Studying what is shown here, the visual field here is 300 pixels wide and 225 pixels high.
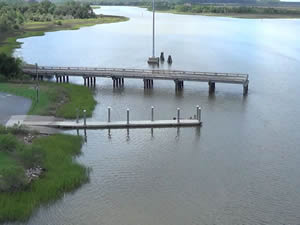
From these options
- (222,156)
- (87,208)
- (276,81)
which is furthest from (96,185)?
(276,81)

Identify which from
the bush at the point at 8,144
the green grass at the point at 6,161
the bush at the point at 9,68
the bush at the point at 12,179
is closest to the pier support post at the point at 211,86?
the bush at the point at 9,68

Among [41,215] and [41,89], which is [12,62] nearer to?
[41,89]

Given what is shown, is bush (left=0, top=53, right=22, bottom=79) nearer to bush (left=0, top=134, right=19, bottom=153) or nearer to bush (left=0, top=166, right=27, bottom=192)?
bush (left=0, top=134, right=19, bottom=153)

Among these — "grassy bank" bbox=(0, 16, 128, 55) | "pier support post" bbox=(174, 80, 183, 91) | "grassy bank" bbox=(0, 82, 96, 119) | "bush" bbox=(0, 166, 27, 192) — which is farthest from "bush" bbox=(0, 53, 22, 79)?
"bush" bbox=(0, 166, 27, 192)

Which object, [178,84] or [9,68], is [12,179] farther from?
[178,84]

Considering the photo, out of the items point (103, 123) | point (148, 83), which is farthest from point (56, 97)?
point (148, 83)
